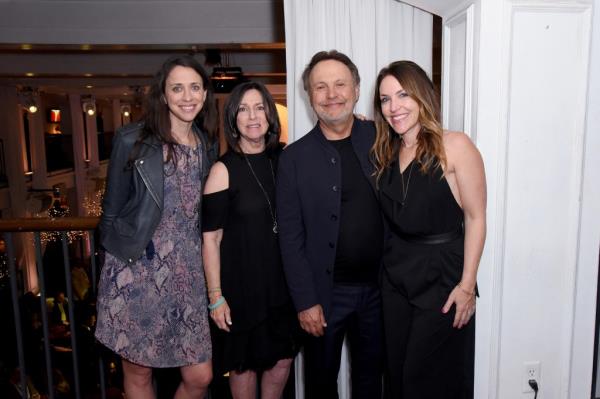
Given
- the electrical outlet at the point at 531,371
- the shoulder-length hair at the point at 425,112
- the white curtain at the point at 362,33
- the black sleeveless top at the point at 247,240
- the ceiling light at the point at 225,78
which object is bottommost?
the electrical outlet at the point at 531,371

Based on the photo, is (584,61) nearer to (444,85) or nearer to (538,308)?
(444,85)

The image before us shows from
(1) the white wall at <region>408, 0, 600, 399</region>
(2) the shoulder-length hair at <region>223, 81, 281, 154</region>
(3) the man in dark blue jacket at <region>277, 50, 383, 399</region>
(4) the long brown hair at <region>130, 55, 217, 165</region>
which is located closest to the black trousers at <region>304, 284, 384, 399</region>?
(3) the man in dark blue jacket at <region>277, 50, 383, 399</region>

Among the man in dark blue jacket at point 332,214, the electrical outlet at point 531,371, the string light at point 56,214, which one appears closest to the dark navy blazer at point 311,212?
the man in dark blue jacket at point 332,214

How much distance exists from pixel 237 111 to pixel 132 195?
1.72 ft

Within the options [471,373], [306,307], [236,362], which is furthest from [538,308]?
[236,362]

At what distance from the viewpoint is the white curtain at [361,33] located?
2.60 m

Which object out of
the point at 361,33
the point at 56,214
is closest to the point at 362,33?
the point at 361,33

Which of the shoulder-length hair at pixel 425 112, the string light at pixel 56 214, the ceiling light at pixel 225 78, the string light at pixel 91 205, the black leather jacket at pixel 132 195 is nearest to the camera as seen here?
the shoulder-length hair at pixel 425 112

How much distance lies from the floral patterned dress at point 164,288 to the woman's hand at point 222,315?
8cm

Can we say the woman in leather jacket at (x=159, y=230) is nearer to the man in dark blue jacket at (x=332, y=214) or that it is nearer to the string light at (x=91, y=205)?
the man in dark blue jacket at (x=332, y=214)

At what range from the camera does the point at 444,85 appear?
2.43 m

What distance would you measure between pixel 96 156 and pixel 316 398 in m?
14.7

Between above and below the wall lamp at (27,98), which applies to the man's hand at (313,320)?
below

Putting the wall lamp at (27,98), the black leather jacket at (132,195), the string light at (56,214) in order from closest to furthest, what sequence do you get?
the black leather jacket at (132,195) < the wall lamp at (27,98) < the string light at (56,214)
